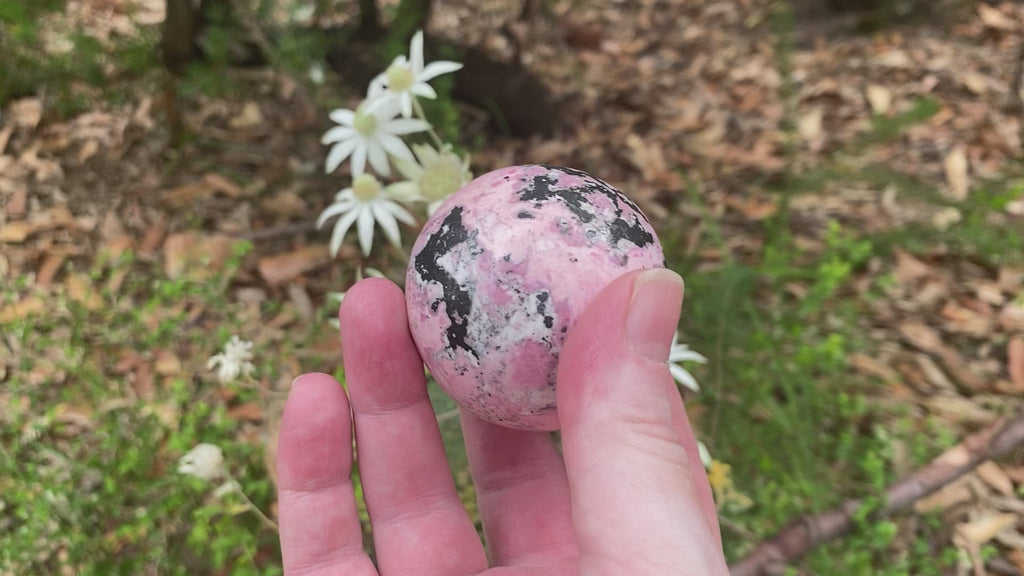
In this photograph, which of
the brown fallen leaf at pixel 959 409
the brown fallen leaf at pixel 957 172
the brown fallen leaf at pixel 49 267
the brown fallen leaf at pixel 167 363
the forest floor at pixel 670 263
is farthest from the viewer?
the brown fallen leaf at pixel 957 172

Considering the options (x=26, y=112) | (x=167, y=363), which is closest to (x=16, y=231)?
(x=26, y=112)

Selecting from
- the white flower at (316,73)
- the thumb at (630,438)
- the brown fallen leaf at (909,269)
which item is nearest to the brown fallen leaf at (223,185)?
the white flower at (316,73)

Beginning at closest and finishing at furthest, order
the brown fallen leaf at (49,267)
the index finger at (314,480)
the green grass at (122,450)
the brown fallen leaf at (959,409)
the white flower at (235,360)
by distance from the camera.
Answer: the index finger at (314,480) < the white flower at (235,360) < the green grass at (122,450) < the brown fallen leaf at (959,409) < the brown fallen leaf at (49,267)

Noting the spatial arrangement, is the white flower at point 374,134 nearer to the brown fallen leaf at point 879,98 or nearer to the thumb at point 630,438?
the thumb at point 630,438

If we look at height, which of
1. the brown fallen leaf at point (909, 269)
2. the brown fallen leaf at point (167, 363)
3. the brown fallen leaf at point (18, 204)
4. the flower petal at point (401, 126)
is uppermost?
the flower petal at point (401, 126)

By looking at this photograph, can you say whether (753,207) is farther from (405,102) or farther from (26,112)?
(26,112)

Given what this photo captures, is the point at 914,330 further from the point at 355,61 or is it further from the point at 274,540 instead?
the point at 355,61

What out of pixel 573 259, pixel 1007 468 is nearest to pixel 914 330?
pixel 1007 468
